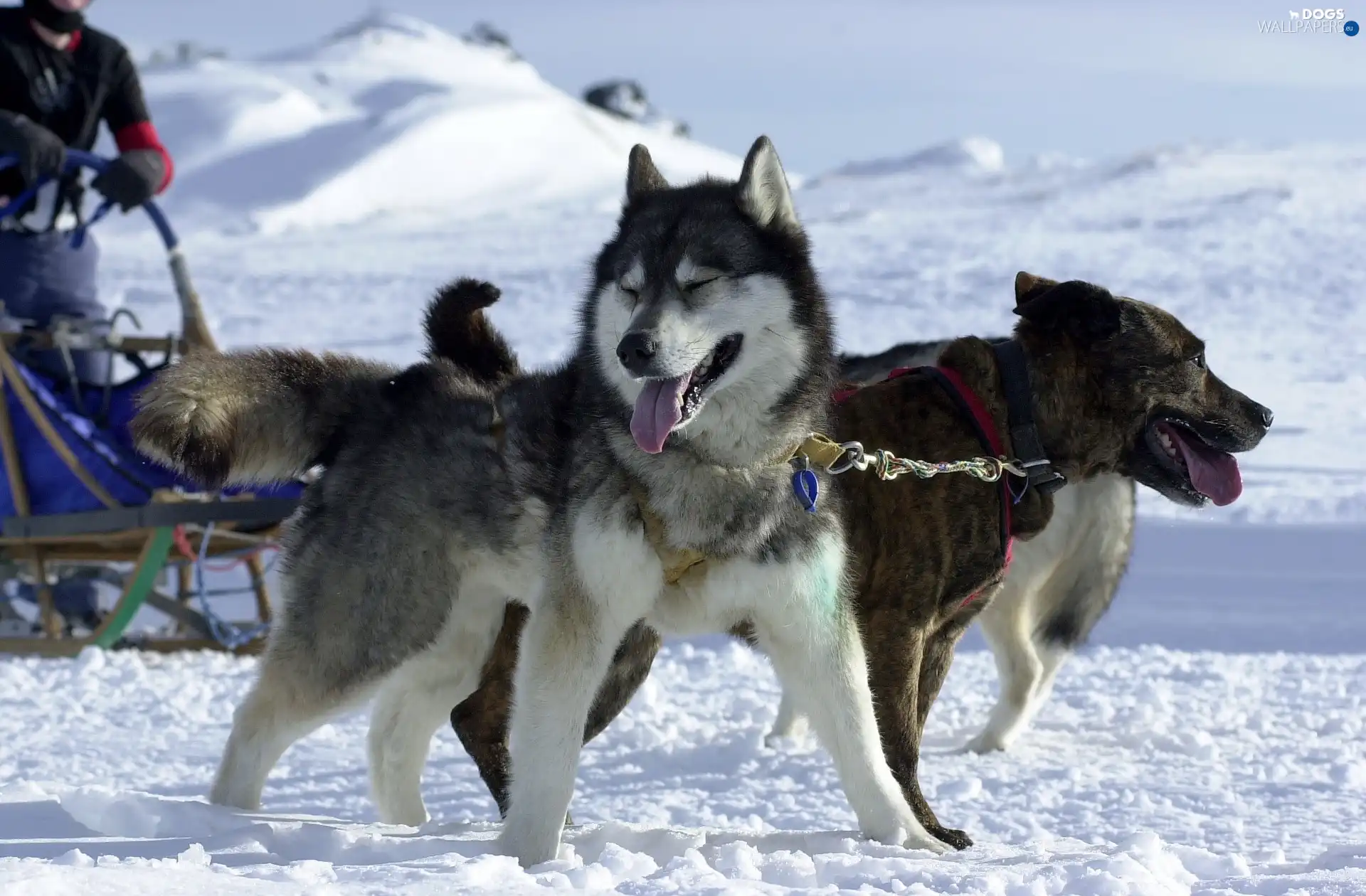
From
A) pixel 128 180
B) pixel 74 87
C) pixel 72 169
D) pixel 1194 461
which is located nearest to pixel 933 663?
pixel 1194 461

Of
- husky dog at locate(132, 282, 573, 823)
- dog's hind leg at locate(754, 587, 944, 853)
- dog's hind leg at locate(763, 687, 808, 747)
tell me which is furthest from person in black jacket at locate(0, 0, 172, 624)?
dog's hind leg at locate(754, 587, 944, 853)

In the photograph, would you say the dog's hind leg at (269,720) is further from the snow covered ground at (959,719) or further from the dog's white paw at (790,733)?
the dog's white paw at (790,733)

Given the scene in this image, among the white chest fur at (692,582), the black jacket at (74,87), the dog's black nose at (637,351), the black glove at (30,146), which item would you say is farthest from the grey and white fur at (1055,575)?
the black jacket at (74,87)

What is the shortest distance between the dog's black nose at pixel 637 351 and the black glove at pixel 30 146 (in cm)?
327

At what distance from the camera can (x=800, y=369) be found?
2.92 meters

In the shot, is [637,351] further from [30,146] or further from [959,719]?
[30,146]

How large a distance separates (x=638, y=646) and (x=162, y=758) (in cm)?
168

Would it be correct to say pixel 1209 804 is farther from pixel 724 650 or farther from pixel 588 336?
pixel 724 650

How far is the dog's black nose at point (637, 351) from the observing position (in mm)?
2646

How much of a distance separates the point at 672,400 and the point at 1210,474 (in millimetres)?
1437

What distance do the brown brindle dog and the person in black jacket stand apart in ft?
9.19

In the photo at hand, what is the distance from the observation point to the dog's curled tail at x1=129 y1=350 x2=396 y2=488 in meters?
3.24

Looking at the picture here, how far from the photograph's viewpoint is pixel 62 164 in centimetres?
525

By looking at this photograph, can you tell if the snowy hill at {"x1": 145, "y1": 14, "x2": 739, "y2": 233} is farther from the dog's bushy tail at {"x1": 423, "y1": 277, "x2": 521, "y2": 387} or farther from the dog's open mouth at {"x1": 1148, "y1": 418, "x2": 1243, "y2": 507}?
the dog's open mouth at {"x1": 1148, "y1": 418, "x2": 1243, "y2": 507}
